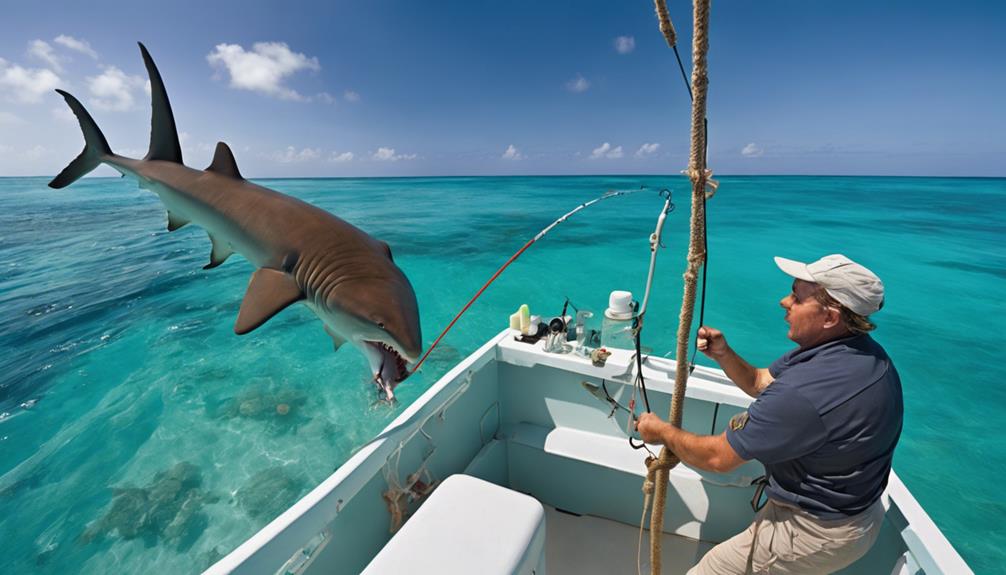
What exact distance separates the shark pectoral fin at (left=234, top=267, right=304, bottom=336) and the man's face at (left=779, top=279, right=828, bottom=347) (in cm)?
191

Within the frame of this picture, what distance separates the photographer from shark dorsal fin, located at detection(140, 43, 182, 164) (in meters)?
2.47

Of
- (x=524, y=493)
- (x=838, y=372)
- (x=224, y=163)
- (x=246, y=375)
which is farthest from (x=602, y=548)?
(x=246, y=375)

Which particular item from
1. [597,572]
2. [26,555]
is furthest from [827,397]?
[26,555]

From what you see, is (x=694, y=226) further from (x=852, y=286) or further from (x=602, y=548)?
(x=602, y=548)

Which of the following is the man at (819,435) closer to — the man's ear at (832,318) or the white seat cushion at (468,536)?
the man's ear at (832,318)

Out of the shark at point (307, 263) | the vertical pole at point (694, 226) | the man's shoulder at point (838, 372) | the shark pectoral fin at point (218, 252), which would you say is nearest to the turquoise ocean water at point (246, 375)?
the shark pectoral fin at point (218, 252)

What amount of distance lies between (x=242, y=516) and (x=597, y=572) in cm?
482

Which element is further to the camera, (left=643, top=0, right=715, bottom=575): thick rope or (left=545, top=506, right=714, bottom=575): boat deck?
(left=545, top=506, right=714, bottom=575): boat deck

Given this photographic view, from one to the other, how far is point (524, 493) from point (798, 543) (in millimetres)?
1628

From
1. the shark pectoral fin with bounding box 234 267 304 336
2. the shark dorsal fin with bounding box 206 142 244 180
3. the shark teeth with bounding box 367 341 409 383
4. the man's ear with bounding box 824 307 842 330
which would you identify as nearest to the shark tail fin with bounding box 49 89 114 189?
the shark dorsal fin with bounding box 206 142 244 180

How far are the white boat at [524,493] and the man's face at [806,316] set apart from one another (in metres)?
0.84

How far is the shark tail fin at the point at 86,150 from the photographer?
3.04 metres

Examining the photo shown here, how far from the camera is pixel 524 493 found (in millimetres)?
2895

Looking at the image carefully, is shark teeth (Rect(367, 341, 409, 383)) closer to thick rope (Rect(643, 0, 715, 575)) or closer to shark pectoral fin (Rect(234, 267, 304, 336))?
shark pectoral fin (Rect(234, 267, 304, 336))
